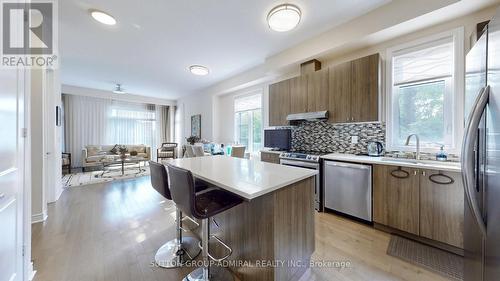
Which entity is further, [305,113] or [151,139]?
[151,139]

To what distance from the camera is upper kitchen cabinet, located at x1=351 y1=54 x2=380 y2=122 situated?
8.01 ft

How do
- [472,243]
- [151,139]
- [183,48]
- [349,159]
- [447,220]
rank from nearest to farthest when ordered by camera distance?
[472,243] → [447,220] → [349,159] → [183,48] → [151,139]

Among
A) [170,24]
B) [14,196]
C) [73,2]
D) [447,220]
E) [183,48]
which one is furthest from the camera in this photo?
[183,48]

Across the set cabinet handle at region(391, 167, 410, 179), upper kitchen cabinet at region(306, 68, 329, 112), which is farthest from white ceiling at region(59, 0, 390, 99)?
cabinet handle at region(391, 167, 410, 179)

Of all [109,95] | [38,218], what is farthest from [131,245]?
[109,95]

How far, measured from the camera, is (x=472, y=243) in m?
1.07

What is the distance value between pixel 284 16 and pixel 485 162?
2178 millimetres

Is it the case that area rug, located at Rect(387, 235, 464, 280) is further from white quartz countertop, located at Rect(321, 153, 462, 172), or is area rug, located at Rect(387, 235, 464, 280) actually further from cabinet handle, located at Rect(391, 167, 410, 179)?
white quartz countertop, located at Rect(321, 153, 462, 172)

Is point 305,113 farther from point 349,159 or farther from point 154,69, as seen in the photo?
point 154,69

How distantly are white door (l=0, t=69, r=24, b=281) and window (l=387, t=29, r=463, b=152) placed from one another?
376cm

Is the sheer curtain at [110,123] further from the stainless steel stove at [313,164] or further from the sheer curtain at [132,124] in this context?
the stainless steel stove at [313,164]

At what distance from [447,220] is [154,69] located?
5.60 meters

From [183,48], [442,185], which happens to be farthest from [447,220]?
[183,48]

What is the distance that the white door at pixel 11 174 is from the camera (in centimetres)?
108
